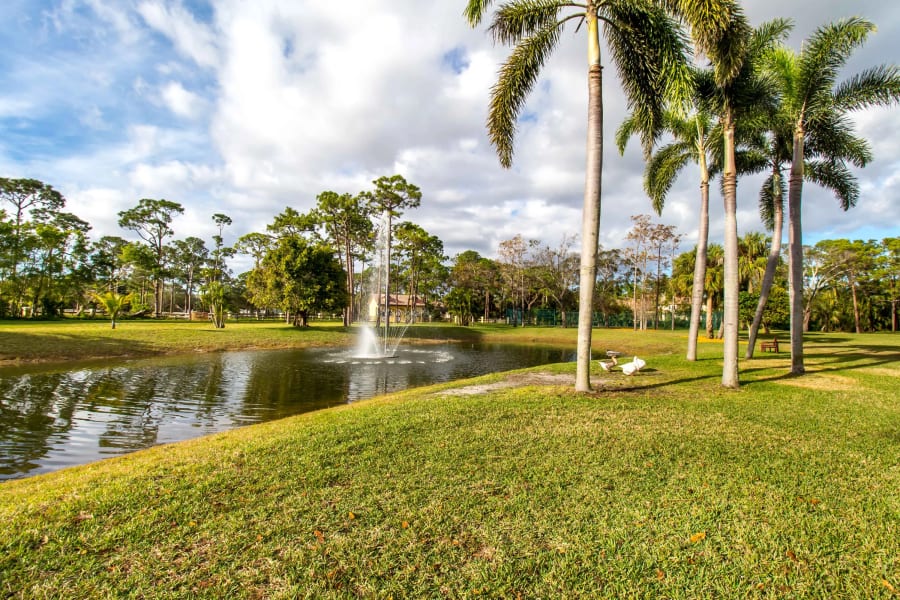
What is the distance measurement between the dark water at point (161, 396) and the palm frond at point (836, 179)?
1278 centimetres

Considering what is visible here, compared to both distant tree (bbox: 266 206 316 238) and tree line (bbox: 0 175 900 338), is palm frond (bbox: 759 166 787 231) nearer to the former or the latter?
tree line (bbox: 0 175 900 338)

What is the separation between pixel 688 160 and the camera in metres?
16.4

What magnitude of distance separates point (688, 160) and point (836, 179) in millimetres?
4568

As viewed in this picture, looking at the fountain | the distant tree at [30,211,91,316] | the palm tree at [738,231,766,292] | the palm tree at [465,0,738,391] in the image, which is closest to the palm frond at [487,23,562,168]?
the palm tree at [465,0,738,391]

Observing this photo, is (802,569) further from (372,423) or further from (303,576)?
(372,423)

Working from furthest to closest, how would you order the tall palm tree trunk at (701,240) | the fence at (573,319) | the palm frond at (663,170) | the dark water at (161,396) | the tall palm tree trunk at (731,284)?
the fence at (573,319)
the palm frond at (663,170)
the tall palm tree trunk at (701,240)
the tall palm tree trunk at (731,284)
the dark water at (161,396)

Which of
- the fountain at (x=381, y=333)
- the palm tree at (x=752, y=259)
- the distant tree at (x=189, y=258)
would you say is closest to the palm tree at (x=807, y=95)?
the fountain at (x=381, y=333)

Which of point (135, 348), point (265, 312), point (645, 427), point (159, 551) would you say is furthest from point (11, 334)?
point (265, 312)

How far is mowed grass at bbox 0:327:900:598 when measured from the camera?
2.63 meters

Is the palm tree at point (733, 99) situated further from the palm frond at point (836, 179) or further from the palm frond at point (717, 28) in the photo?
the palm frond at point (836, 179)

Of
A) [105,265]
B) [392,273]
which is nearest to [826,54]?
[392,273]

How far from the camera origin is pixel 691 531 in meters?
3.21

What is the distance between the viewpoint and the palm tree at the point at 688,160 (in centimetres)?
1430

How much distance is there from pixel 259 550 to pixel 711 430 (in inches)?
230
